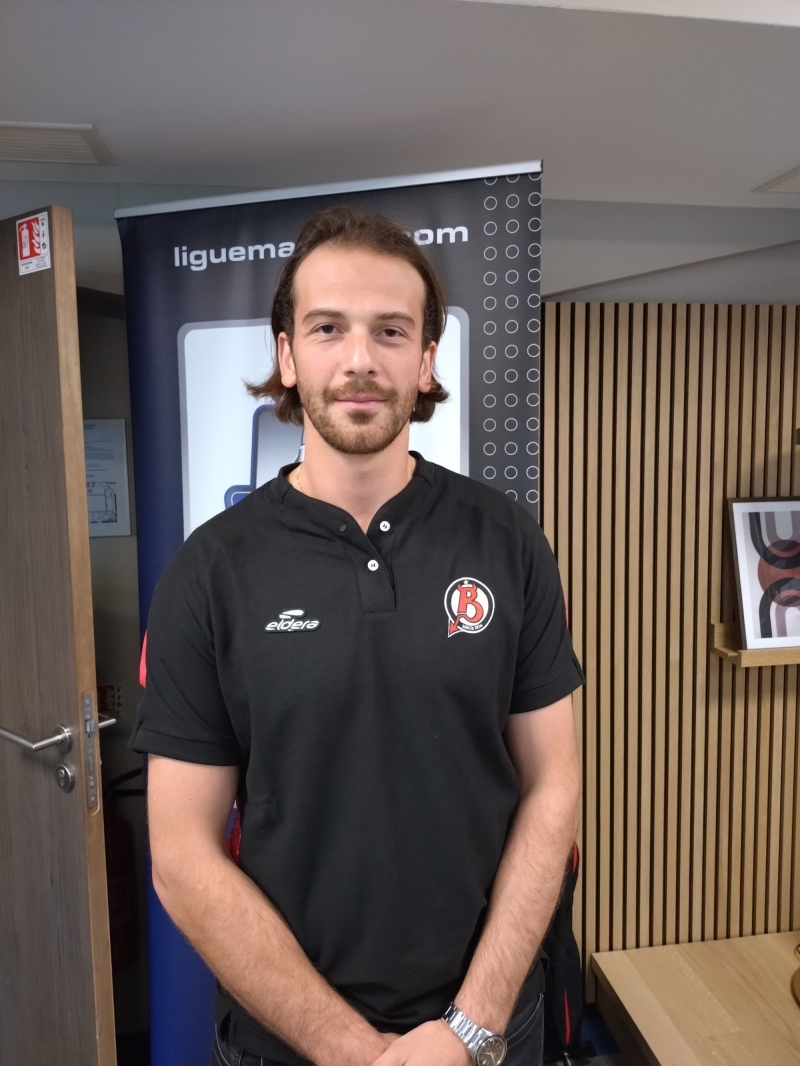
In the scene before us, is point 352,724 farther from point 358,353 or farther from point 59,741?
point 59,741

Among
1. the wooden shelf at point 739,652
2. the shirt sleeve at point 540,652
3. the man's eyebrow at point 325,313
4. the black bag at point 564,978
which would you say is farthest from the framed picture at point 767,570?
the man's eyebrow at point 325,313

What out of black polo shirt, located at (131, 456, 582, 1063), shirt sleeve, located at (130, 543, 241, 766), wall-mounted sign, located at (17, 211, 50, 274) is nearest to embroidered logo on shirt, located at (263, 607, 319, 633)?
black polo shirt, located at (131, 456, 582, 1063)

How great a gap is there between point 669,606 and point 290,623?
188cm

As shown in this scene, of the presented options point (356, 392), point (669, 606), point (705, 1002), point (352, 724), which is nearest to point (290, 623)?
point (352, 724)

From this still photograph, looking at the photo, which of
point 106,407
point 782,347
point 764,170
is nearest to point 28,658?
point 106,407

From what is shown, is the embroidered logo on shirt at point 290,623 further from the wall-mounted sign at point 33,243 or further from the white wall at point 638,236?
the white wall at point 638,236

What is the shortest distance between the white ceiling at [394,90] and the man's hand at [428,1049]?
6.06 feet

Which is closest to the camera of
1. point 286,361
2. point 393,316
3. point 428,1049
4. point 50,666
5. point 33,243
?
point 428,1049

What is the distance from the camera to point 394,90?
172cm

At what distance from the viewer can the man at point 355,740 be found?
122 cm

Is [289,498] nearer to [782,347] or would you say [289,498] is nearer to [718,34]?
[718,34]

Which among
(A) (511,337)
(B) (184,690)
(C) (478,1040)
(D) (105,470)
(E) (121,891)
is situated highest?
(A) (511,337)

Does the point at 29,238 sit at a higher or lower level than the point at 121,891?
higher

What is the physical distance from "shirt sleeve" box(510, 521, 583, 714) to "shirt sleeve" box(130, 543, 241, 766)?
1.78 ft
